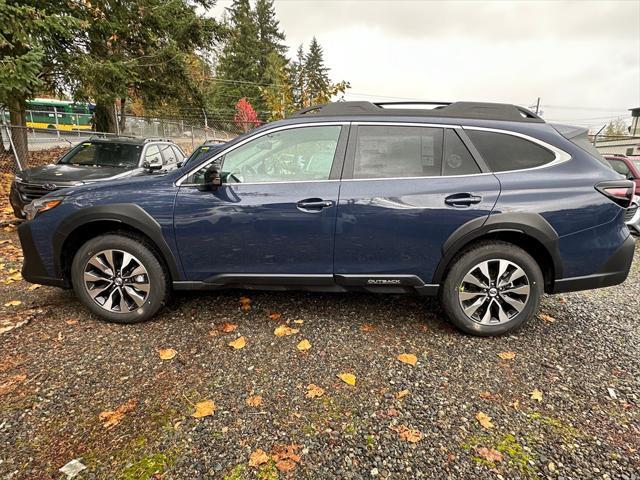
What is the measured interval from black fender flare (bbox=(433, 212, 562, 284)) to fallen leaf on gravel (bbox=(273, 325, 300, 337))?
1391 mm

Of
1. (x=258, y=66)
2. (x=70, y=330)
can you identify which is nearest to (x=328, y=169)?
(x=70, y=330)

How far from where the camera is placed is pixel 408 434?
2.03 m

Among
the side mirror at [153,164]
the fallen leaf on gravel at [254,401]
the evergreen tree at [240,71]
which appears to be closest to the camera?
the fallen leaf on gravel at [254,401]

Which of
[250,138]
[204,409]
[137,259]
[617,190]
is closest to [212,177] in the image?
[250,138]

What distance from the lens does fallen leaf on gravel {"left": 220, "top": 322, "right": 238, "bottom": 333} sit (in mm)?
3059

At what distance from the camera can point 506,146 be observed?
288cm

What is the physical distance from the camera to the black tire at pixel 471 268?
285 centimetres

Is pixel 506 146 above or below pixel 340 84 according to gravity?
below

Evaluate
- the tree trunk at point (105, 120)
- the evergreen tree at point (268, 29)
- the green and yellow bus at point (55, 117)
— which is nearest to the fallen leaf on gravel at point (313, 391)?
the tree trunk at point (105, 120)

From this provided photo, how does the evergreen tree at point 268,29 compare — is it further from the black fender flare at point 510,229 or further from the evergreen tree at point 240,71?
the black fender flare at point 510,229

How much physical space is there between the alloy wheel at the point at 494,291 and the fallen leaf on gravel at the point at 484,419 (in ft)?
3.01

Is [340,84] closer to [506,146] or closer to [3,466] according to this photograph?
[506,146]

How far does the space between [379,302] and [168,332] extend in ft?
6.39

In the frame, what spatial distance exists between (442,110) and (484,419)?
2.44 meters
